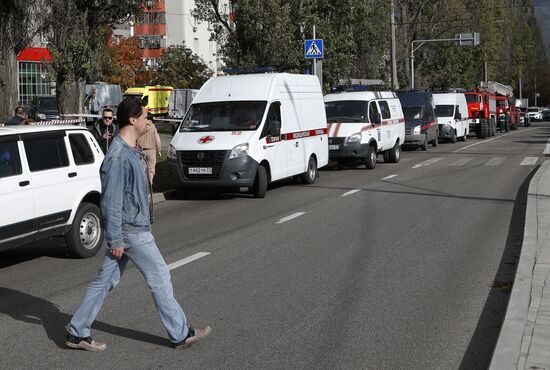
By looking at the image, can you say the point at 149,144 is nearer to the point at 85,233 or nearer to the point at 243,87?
the point at 243,87

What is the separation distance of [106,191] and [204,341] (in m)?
1.39

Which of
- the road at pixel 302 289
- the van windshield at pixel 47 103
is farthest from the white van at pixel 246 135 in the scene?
the van windshield at pixel 47 103

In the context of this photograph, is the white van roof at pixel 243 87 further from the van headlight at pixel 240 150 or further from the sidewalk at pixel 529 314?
the sidewalk at pixel 529 314

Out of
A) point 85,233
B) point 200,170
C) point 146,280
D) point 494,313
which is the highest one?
point 200,170

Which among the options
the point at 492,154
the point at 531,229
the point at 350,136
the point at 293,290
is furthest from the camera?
the point at 492,154

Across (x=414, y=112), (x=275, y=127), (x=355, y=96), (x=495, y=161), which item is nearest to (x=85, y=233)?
(x=275, y=127)

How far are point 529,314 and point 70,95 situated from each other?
50.5ft

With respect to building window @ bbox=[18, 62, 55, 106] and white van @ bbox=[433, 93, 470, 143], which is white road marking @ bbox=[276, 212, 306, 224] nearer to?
white van @ bbox=[433, 93, 470, 143]

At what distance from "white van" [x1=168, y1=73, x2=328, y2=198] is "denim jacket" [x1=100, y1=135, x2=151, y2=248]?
1018 centimetres

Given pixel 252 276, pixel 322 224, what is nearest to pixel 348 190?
pixel 322 224

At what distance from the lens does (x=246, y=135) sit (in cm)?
1623

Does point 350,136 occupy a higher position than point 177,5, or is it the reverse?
point 177,5

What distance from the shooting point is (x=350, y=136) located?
2292 centimetres

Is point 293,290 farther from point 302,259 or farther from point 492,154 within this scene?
point 492,154
